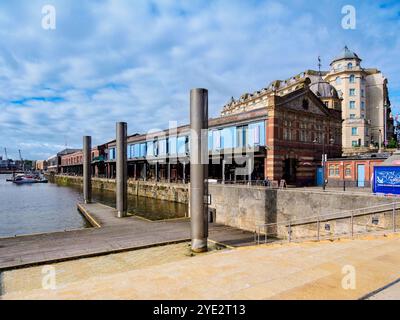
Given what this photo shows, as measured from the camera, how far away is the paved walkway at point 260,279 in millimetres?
6262

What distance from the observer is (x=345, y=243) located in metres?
10.7

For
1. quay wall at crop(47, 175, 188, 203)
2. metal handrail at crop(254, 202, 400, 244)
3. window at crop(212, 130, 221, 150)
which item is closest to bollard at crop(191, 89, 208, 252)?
metal handrail at crop(254, 202, 400, 244)

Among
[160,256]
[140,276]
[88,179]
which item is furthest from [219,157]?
[140,276]

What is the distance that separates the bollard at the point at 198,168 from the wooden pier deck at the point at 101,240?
2.50 metres

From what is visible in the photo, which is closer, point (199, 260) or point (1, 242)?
point (199, 260)

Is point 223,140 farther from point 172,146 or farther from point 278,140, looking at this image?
point 172,146

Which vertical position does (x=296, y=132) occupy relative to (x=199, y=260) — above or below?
above

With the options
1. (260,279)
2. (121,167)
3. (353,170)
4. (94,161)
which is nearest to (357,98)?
(353,170)

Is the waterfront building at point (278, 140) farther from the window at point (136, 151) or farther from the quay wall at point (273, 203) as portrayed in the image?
the window at point (136, 151)

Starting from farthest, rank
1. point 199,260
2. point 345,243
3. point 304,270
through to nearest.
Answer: point 345,243, point 199,260, point 304,270

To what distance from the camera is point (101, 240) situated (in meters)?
16.4

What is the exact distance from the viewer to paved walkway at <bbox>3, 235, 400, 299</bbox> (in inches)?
247
